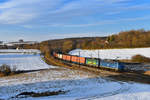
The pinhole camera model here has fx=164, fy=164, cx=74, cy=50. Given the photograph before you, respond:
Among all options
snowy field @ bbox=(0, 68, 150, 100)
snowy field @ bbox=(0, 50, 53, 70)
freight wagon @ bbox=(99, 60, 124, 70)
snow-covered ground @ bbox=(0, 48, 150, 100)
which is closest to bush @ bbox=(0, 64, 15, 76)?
snowy field @ bbox=(0, 50, 53, 70)

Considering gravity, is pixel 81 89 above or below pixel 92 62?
below

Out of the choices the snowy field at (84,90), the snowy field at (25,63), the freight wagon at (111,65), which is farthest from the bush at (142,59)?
the snowy field at (84,90)

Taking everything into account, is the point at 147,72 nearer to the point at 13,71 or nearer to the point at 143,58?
the point at 143,58

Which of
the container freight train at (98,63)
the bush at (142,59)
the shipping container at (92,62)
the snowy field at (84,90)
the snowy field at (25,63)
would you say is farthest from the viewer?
the bush at (142,59)

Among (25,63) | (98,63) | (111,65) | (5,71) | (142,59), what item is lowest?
(5,71)

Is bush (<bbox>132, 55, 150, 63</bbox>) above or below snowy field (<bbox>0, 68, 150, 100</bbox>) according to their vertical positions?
above

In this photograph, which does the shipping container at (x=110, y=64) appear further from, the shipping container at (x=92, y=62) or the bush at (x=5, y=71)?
the bush at (x=5, y=71)

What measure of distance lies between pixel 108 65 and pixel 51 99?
26261mm

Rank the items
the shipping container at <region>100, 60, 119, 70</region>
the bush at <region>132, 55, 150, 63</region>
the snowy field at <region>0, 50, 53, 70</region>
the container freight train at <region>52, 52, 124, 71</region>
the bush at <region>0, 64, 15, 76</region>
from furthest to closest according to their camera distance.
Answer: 1. the bush at <region>132, 55, 150, 63</region>
2. the snowy field at <region>0, 50, 53, 70</region>
3. the bush at <region>0, 64, 15, 76</region>
4. the shipping container at <region>100, 60, 119, 70</region>
5. the container freight train at <region>52, 52, 124, 71</region>

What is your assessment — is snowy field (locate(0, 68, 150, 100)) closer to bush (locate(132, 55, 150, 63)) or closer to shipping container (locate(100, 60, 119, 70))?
shipping container (locate(100, 60, 119, 70))

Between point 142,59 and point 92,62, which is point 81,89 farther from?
point 142,59

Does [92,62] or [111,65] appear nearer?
[111,65]

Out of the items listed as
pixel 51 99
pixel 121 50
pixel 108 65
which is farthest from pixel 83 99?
pixel 121 50

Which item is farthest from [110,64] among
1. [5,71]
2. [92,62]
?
[5,71]
